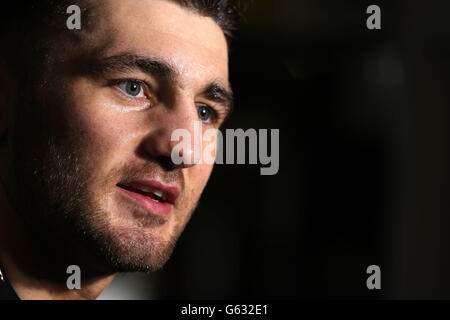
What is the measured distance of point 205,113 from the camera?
3.67 ft

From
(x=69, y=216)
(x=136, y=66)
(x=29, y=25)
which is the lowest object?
(x=69, y=216)

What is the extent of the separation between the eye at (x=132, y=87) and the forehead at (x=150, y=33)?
61 millimetres

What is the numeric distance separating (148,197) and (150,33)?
0.34m

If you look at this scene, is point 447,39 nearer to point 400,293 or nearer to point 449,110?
point 449,110

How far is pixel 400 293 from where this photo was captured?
168 centimetres

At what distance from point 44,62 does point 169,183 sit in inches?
14.3

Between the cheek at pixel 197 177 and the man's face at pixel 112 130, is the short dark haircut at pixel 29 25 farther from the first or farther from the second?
the cheek at pixel 197 177

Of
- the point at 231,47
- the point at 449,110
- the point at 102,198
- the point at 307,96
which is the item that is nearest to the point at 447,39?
the point at 449,110

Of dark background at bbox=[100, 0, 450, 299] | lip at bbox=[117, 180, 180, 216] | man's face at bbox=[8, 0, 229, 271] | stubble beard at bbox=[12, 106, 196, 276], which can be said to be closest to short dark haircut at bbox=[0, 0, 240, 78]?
man's face at bbox=[8, 0, 229, 271]

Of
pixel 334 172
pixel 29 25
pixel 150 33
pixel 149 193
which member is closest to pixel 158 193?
pixel 149 193

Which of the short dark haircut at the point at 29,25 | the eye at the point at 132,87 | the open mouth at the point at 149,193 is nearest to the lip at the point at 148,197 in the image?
the open mouth at the point at 149,193

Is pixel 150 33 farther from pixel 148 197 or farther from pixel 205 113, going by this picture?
pixel 148 197

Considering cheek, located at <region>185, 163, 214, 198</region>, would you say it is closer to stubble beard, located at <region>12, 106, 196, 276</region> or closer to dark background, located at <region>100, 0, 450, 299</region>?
stubble beard, located at <region>12, 106, 196, 276</region>

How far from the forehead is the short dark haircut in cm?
5
